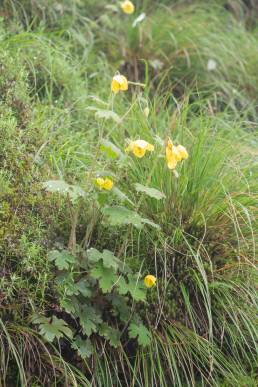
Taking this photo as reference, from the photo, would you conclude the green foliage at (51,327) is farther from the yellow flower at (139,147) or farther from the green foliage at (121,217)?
the yellow flower at (139,147)

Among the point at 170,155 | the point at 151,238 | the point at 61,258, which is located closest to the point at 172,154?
the point at 170,155

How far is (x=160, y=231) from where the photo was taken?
3.01 meters

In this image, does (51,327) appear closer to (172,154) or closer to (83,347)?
(83,347)

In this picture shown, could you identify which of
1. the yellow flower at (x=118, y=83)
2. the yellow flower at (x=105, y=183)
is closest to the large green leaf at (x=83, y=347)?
the yellow flower at (x=105, y=183)

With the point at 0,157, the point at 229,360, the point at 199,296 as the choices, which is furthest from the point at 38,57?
the point at 229,360

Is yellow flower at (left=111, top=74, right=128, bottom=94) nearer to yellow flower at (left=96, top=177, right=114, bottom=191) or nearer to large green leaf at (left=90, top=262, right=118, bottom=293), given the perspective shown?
yellow flower at (left=96, top=177, right=114, bottom=191)

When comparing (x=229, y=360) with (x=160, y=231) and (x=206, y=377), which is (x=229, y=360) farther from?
(x=160, y=231)

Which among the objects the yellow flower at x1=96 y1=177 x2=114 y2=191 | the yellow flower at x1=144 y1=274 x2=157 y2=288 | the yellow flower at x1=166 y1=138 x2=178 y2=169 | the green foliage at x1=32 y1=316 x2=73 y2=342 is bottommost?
the green foliage at x1=32 y1=316 x2=73 y2=342

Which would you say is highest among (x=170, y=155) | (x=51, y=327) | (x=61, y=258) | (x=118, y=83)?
(x=118, y=83)

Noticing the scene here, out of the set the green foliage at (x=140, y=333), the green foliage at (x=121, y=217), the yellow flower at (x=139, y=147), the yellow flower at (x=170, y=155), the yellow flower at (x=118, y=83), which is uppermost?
the yellow flower at (x=118, y=83)

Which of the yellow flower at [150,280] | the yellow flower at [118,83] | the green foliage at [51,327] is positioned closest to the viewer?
the green foliage at [51,327]

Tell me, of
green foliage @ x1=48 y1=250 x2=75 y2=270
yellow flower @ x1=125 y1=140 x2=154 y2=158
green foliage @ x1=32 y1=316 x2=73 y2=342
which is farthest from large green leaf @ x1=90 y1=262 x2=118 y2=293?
yellow flower @ x1=125 y1=140 x2=154 y2=158

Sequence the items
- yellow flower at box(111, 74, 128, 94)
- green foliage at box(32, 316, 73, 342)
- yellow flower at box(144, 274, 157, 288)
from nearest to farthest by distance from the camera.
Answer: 1. green foliage at box(32, 316, 73, 342)
2. yellow flower at box(111, 74, 128, 94)
3. yellow flower at box(144, 274, 157, 288)

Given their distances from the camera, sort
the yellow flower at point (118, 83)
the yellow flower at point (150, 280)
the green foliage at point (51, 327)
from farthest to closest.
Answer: the yellow flower at point (150, 280), the yellow flower at point (118, 83), the green foliage at point (51, 327)
